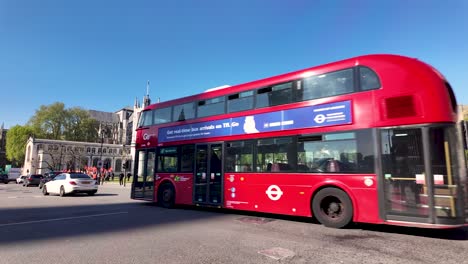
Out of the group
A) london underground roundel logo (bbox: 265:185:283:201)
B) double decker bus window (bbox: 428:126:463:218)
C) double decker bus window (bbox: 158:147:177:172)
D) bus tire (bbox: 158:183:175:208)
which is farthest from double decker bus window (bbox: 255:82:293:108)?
bus tire (bbox: 158:183:175:208)

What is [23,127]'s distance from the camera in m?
92.7

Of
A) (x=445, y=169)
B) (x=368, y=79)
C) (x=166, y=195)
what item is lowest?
(x=166, y=195)

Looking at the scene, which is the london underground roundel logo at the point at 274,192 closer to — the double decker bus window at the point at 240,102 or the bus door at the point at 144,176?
the double decker bus window at the point at 240,102

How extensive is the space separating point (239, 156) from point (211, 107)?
2.25 metres

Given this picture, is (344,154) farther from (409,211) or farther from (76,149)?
(76,149)

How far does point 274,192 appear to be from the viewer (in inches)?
340

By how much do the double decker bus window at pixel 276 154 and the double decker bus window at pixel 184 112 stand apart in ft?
11.5

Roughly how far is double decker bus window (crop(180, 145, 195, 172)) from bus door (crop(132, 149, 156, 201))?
189 centimetres

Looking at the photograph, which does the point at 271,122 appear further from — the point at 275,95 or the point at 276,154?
the point at 276,154

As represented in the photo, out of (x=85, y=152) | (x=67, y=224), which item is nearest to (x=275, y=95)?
(x=67, y=224)

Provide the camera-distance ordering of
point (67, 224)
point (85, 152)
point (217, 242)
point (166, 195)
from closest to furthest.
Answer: point (217, 242)
point (67, 224)
point (166, 195)
point (85, 152)

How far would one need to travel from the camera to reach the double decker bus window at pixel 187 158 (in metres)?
11.1

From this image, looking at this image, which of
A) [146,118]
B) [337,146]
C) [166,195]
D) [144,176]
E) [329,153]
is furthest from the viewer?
[146,118]

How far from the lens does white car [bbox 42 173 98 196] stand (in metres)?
18.0
